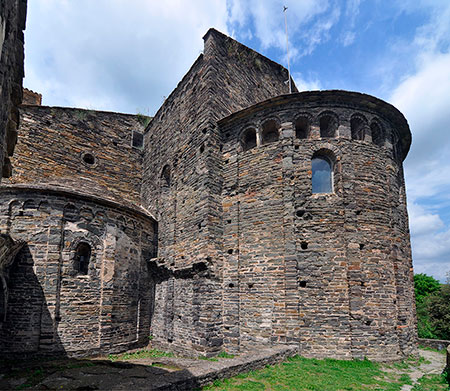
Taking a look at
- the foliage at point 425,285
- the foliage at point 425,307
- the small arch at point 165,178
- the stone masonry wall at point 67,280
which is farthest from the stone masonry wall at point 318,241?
the foliage at point 425,285

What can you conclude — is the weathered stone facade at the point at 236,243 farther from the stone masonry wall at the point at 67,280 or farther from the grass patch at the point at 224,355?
the grass patch at the point at 224,355

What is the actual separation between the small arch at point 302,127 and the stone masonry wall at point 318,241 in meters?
0.14

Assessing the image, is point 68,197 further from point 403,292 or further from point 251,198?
point 403,292

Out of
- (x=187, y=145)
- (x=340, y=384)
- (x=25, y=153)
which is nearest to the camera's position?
(x=340, y=384)

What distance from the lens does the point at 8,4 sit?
3963 mm

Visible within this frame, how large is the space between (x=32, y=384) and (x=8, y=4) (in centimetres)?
782

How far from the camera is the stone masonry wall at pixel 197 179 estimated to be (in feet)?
35.1

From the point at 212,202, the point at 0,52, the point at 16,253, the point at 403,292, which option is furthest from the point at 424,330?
the point at 0,52

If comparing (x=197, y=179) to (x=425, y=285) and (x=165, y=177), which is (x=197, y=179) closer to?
(x=165, y=177)

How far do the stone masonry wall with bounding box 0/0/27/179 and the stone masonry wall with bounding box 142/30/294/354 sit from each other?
6.87m

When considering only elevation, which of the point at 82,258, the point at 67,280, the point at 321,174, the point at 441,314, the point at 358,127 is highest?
the point at 358,127

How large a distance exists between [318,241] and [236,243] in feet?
9.13

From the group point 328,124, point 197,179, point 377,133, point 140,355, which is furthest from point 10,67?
point 377,133

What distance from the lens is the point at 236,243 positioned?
36.2 feet
